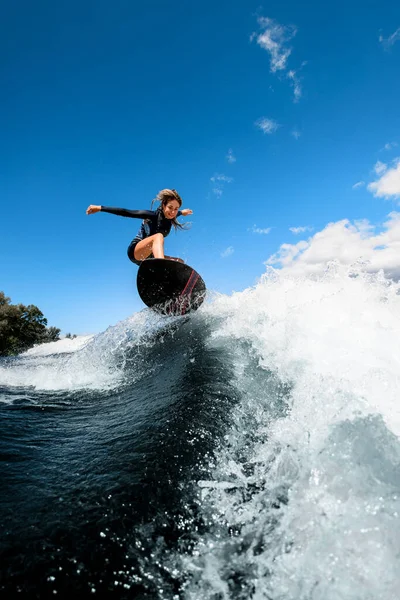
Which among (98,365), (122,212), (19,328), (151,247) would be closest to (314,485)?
(98,365)

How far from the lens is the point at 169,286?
8.13 meters

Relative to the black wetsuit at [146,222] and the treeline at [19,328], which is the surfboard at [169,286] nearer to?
the black wetsuit at [146,222]

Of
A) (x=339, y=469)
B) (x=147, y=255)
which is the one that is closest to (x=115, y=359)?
(x=147, y=255)

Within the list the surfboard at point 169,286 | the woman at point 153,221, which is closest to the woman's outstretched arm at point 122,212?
the woman at point 153,221

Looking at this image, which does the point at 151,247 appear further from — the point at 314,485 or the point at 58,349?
the point at 58,349

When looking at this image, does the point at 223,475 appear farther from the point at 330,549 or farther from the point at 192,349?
the point at 192,349

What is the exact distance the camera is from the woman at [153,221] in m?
8.22

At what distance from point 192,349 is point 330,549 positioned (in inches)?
172

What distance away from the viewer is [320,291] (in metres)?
5.33

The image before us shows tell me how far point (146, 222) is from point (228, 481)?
7737mm

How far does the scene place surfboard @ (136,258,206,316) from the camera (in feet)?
25.5

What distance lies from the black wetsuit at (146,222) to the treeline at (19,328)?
35.0 meters

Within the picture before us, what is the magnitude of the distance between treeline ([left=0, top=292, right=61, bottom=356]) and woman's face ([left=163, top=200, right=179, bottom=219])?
35986 mm

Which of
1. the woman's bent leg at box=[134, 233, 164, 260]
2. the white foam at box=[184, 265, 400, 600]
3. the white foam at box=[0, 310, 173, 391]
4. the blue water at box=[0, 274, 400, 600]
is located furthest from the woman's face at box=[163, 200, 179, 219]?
the white foam at box=[184, 265, 400, 600]
